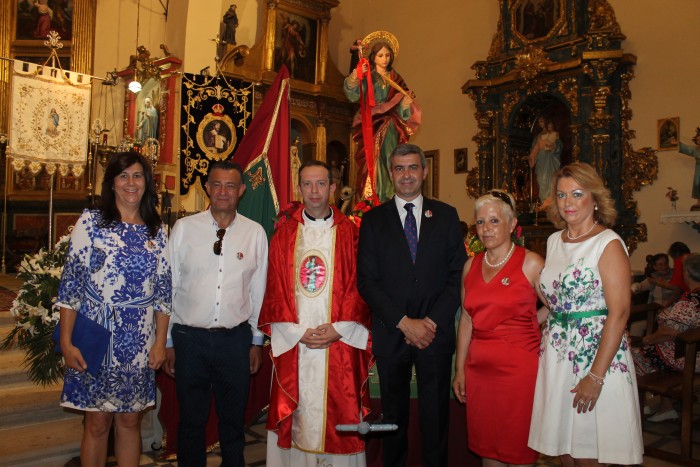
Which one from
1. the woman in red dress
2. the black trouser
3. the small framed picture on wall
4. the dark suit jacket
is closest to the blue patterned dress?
the black trouser

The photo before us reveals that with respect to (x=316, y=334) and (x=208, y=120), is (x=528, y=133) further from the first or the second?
(x=316, y=334)

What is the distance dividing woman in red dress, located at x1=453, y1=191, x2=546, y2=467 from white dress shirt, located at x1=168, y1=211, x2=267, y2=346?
1217 millimetres

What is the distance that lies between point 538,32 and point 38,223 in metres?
10.5

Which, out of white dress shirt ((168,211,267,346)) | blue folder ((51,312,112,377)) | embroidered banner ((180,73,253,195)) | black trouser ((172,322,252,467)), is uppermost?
embroidered banner ((180,73,253,195))

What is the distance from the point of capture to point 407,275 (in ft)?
9.77

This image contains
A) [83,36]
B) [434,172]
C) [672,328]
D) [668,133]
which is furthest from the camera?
[434,172]

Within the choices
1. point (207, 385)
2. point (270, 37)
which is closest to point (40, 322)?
point (207, 385)

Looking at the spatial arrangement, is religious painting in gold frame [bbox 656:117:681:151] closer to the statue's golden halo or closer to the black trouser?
the statue's golden halo

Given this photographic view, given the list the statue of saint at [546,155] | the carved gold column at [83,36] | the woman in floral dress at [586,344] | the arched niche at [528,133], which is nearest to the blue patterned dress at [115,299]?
the woman in floral dress at [586,344]

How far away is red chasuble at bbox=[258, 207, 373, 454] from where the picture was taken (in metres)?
3.10

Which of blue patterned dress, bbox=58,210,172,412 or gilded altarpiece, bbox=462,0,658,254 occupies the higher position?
gilded altarpiece, bbox=462,0,658,254

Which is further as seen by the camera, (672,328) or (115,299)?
(672,328)

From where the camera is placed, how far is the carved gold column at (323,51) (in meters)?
14.0

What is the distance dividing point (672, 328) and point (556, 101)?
7543mm
